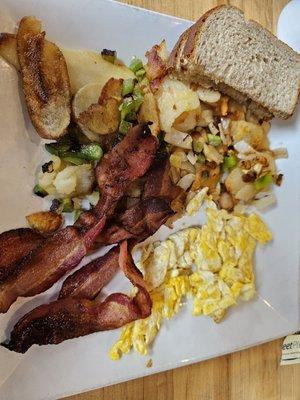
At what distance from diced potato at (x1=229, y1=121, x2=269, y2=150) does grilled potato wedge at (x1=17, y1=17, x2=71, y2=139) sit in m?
0.59

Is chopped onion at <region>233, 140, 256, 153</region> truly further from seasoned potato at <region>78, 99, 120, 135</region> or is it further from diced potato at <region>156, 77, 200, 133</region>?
seasoned potato at <region>78, 99, 120, 135</region>

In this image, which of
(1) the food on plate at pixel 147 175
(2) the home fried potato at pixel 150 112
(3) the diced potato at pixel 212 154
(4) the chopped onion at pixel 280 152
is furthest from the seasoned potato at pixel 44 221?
(4) the chopped onion at pixel 280 152

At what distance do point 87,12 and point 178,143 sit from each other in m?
0.49

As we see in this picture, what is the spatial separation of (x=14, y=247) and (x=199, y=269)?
0.61 meters

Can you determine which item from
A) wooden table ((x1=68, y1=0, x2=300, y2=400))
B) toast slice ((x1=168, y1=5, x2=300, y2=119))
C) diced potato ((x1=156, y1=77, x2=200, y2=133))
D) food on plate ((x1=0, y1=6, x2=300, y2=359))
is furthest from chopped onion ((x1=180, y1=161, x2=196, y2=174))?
wooden table ((x1=68, y1=0, x2=300, y2=400))

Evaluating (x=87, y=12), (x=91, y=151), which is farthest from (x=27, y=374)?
(x=87, y=12)

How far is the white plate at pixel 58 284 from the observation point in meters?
1.69

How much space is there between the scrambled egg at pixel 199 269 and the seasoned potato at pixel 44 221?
0.98ft

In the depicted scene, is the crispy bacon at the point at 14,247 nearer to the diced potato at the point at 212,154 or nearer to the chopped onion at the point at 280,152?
the diced potato at the point at 212,154

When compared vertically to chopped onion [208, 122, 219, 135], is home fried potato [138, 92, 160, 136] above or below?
above

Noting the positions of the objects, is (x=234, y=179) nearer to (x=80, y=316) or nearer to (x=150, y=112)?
(x=150, y=112)

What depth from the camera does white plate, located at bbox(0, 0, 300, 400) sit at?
1.69m

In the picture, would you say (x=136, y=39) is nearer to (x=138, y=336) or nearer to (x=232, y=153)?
(x=232, y=153)

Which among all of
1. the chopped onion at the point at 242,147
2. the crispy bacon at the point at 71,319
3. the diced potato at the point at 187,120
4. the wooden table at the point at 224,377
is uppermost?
the diced potato at the point at 187,120
